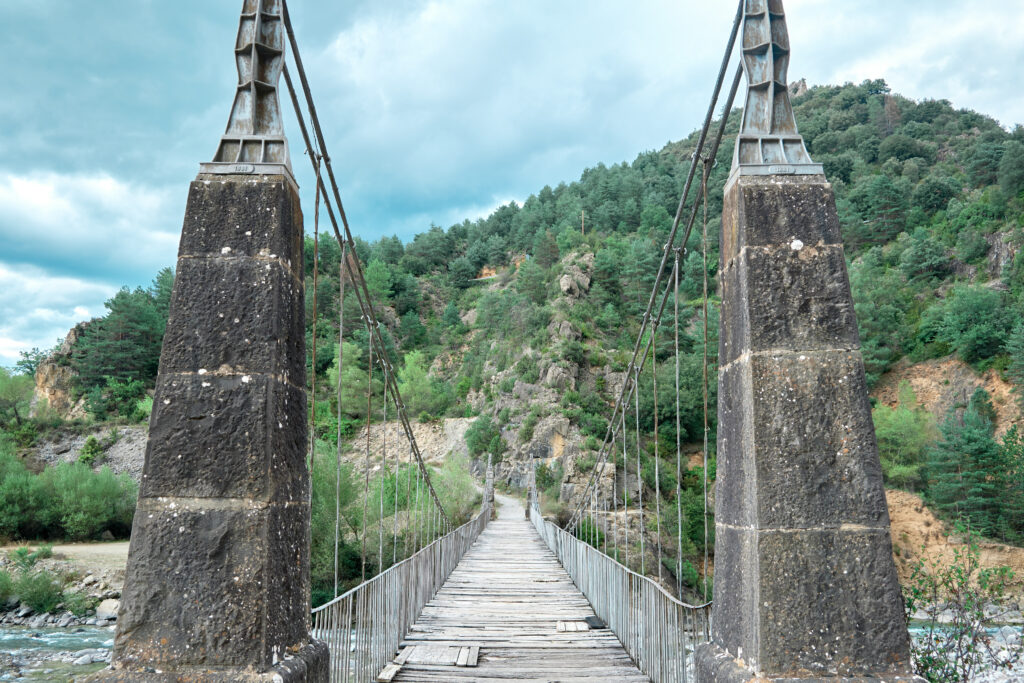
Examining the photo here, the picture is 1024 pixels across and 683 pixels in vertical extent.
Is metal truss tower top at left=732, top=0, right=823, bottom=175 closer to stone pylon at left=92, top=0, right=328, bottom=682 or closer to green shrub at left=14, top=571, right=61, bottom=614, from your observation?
stone pylon at left=92, top=0, right=328, bottom=682

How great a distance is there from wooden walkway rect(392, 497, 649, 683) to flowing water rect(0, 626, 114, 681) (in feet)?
28.9

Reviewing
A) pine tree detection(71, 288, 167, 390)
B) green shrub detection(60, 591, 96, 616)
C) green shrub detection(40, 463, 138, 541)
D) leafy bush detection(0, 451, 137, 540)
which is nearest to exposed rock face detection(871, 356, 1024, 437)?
green shrub detection(60, 591, 96, 616)

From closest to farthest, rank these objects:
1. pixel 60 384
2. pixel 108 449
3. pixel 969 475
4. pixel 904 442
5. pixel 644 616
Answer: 1. pixel 644 616
2. pixel 969 475
3. pixel 904 442
4. pixel 108 449
5. pixel 60 384

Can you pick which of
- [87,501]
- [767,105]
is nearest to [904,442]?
[767,105]

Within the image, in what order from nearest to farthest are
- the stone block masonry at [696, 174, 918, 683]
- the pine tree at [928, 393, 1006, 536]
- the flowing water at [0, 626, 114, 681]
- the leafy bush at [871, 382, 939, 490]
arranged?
the stone block masonry at [696, 174, 918, 683] → the flowing water at [0, 626, 114, 681] → the pine tree at [928, 393, 1006, 536] → the leafy bush at [871, 382, 939, 490]

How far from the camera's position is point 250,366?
6.68 feet

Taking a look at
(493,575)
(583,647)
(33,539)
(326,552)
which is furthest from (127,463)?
(583,647)

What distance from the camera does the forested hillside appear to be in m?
27.6

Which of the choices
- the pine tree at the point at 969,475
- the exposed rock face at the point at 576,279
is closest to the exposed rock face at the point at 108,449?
the exposed rock face at the point at 576,279

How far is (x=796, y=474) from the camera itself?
197 cm

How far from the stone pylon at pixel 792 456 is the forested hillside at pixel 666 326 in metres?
19.9

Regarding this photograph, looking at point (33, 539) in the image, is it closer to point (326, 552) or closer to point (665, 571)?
point (326, 552)

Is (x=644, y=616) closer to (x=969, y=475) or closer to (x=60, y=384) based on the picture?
(x=969, y=475)

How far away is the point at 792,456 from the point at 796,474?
56 mm
